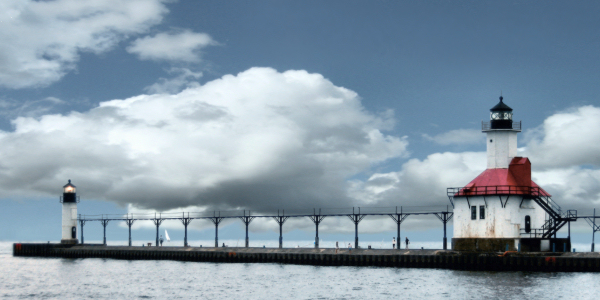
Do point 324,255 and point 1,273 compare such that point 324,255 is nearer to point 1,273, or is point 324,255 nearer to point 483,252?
point 483,252

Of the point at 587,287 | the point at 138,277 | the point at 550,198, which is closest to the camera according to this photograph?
the point at 587,287

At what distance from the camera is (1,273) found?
6969 centimetres

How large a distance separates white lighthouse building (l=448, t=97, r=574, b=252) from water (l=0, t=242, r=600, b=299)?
4841 millimetres

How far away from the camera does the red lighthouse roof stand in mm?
60906

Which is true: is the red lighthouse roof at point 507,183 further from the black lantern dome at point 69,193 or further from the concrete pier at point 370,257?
the black lantern dome at point 69,193

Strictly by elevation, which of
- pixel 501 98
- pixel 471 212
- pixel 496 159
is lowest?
pixel 471 212

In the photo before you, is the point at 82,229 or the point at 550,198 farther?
the point at 82,229

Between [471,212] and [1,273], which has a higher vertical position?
[471,212]

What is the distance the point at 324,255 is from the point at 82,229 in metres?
46.4

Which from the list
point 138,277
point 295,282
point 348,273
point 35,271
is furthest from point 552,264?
point 35,271

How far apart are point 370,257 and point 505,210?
1342cm

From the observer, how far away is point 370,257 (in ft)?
217

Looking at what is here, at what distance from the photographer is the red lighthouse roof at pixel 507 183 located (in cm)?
6091

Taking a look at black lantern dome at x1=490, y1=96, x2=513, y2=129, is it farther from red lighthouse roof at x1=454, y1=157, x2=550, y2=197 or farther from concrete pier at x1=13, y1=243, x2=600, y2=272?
concrete pier at x1=13, y1=243, x2=600, y2=272
